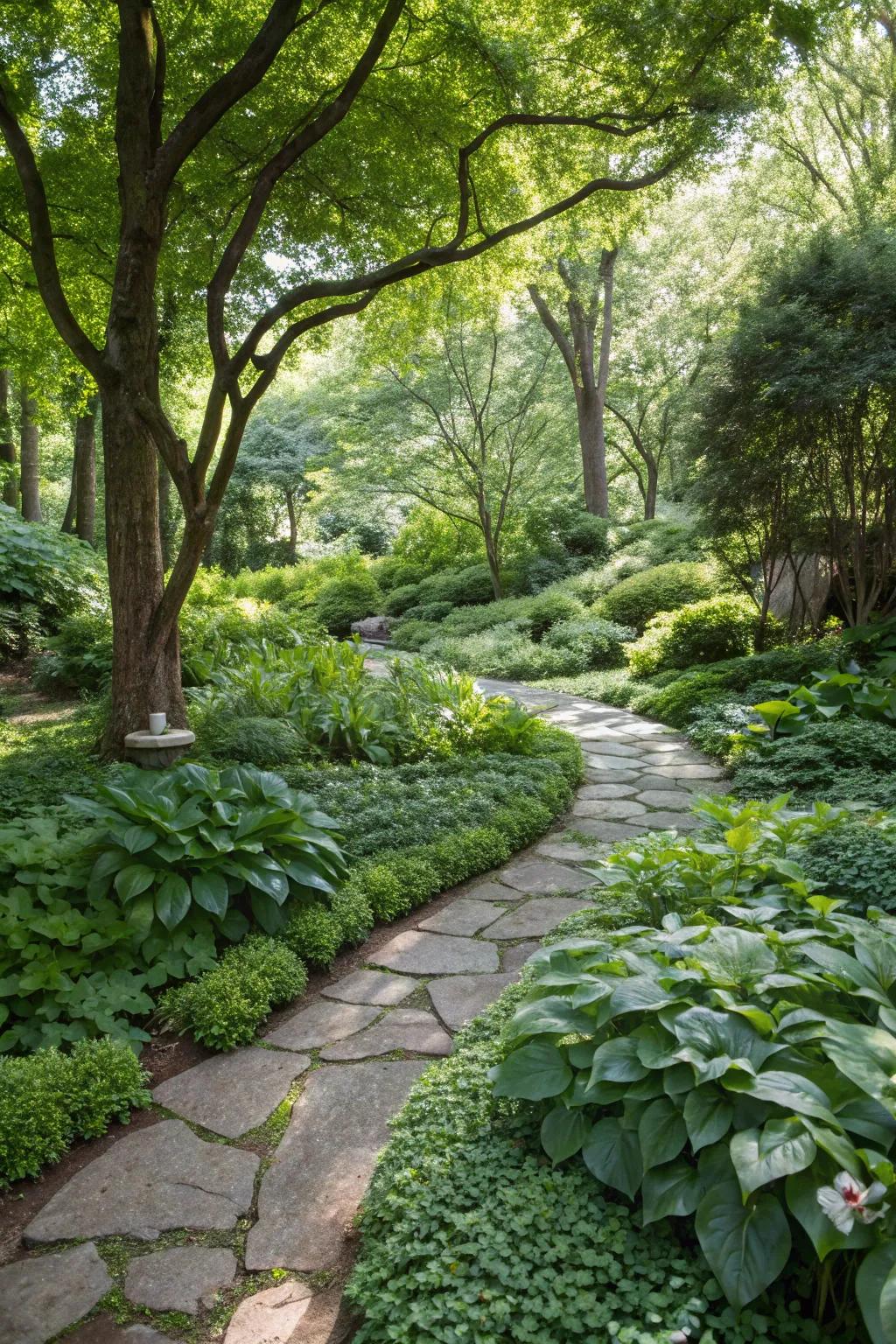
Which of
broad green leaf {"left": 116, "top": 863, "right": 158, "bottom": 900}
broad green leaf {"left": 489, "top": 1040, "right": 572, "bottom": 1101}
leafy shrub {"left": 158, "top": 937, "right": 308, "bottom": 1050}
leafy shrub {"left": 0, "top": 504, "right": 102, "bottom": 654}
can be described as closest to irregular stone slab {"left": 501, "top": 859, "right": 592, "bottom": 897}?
leafy shrub {"left": 158, "top": 937, "right": 308, "bottom": 1050}

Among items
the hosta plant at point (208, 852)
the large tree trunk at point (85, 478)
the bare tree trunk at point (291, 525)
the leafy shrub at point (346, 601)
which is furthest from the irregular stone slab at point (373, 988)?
the bare tree trunk at point (291, 525)

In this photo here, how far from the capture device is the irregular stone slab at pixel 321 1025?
285 centimetres

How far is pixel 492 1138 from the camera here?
2029mm

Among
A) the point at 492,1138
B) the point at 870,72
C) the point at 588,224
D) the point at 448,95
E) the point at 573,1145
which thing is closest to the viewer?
the point at 573,1145

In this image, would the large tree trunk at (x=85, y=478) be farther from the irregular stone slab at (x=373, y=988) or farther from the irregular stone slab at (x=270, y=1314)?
the irregular stone slab at (x=270, y=1314)

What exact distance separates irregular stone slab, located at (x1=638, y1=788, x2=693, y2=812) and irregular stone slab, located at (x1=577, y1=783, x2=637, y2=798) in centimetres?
12

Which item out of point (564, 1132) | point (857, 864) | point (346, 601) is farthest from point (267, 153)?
point (346, 601)

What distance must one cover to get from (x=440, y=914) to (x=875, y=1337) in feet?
8.66

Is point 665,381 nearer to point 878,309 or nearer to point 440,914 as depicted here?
point 878,309

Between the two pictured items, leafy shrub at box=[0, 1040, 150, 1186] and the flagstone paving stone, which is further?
the flagstone paving stone

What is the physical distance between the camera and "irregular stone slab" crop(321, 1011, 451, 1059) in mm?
2752

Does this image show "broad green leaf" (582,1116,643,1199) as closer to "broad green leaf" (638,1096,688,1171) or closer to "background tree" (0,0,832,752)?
"broad green leaf" (638,1096,688,1171)

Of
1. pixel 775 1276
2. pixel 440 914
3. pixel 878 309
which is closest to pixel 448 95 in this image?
pixel 878 309

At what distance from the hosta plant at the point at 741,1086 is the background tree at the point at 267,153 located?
3506mm
